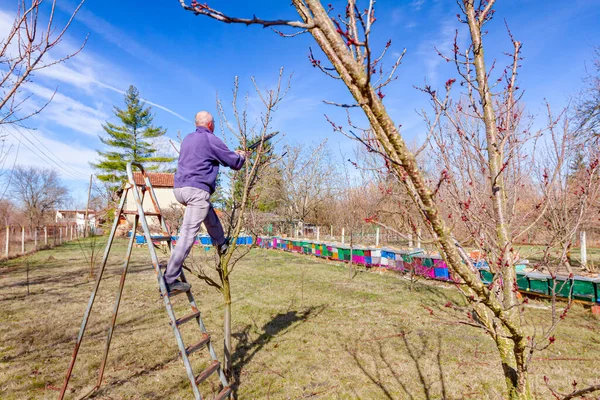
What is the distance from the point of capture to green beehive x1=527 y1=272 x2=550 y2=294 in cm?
761

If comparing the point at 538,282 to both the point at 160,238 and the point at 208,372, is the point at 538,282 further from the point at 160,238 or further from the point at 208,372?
the point at 160,238

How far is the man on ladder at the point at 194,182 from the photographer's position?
9.70 ft

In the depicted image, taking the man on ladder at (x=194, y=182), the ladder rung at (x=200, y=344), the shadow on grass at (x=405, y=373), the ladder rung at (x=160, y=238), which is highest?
the man on ladder at (x=194, y=182)

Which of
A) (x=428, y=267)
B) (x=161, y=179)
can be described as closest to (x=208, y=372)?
(x=428, y=267)

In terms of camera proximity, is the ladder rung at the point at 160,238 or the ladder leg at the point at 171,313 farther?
the ladder rung at the point at 160,238

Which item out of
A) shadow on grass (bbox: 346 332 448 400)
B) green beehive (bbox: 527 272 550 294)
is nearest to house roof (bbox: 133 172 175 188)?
green beehive (bbox: 527 272 550 294)

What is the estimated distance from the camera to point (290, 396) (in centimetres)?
368

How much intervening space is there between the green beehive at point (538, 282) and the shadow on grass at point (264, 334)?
200 inches

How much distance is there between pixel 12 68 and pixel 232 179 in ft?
8.09

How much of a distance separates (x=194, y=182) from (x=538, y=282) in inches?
340

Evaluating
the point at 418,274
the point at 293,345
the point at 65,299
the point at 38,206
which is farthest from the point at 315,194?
the point at 38,206

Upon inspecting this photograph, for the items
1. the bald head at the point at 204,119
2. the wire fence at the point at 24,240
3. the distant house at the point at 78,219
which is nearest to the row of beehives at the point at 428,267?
the bald head at the point at 204,119

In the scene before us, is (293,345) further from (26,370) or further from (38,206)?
(38,206)

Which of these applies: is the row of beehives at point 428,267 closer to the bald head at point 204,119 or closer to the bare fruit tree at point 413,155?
the bare fruit tree at point 413,155
